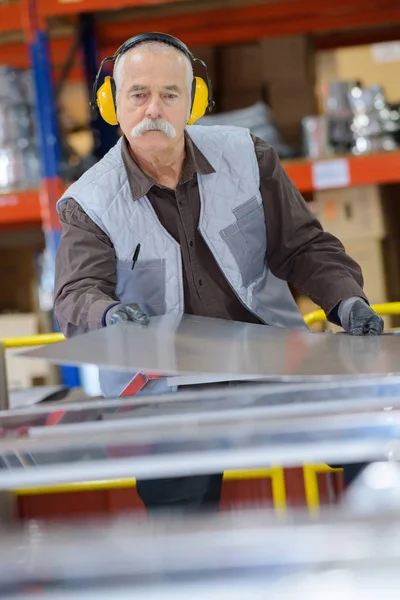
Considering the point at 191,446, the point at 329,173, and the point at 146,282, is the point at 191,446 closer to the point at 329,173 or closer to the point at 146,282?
the point at 146,282

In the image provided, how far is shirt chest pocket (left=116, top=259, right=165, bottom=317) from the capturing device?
1.79 metres

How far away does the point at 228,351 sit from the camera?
49.3 inches

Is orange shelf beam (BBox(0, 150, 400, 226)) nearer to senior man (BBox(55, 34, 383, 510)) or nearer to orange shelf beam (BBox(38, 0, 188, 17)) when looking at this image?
orange shelf beam (BBox(38, 0, 188, 17))

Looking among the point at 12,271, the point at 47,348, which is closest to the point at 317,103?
the point at 12,271

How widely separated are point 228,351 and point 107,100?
0.86 metres

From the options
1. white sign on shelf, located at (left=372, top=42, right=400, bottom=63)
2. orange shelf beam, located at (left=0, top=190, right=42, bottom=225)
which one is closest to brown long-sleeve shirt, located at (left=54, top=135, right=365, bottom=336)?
orange shelf beam, located at (left=0, top=190, right=42, bottom=225)

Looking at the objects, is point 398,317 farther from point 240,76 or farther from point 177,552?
point 177,552

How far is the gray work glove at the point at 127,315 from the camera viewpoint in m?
1.49

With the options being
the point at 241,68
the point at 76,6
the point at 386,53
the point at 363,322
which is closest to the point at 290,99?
the point at 241,68

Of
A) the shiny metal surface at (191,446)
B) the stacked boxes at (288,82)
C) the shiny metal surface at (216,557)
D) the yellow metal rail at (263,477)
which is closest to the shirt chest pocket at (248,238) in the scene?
the yellow metal rail at (263,477)

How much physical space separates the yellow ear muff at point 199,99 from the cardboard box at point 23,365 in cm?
233

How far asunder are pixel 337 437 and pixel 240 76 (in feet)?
11.7

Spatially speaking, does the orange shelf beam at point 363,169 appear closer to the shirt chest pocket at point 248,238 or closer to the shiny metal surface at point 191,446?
the shirt chest pocket at point 248,238

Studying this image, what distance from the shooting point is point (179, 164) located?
6.18 feet
